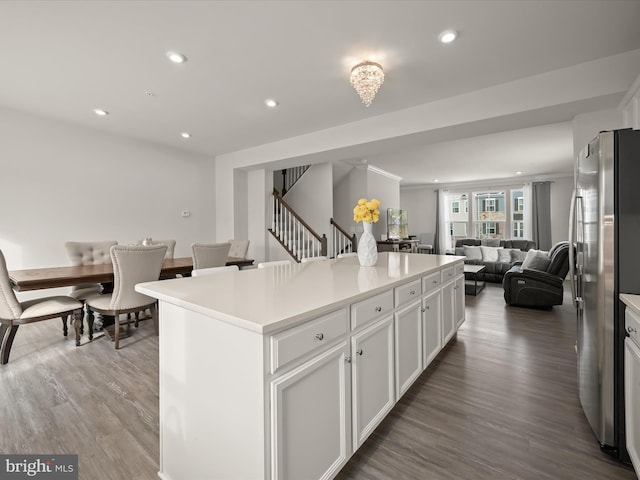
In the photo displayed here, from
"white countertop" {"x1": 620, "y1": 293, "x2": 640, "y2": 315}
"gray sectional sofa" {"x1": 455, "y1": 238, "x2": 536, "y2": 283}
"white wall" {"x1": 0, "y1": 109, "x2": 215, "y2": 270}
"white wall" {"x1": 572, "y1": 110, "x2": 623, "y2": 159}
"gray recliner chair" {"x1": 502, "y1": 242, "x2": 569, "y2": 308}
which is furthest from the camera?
"gray sectional sofa" {"x1": 455, "y1": 238, "x2": 536, "y2": 283}

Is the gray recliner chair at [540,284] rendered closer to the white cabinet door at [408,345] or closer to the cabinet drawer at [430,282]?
the cabinet drawer at [430,282]

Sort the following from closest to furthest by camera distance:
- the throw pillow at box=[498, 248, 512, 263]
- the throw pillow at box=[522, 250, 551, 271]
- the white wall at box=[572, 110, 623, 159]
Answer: the white wall at box=[572, 110, 623, 159], the throw pillow at box=[522, 250, 551, 271], the throw pillow at box=[498, 248, 512, 263]

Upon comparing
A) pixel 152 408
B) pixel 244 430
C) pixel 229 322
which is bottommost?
pixel 152 408

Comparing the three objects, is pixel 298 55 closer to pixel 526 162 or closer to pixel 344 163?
pixel 344 163

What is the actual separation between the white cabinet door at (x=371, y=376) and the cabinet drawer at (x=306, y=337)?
0.16 metres

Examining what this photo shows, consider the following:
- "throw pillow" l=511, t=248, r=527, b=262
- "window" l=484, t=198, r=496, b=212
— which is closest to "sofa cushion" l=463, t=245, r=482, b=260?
"throw pillow" l=511, t=248, r=527, b=262

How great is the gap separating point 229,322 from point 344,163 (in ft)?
21.9

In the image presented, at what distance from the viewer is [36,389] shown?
2.20m

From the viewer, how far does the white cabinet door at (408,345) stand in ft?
5.97

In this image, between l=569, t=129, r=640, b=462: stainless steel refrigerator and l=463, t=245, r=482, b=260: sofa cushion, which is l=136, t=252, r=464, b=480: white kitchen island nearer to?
l=569, t=129, r=640, b=462: stainless steel refrigerator

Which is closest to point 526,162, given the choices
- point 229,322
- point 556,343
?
point 556,343

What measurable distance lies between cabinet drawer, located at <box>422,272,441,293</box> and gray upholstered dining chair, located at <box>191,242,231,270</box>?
93.4 inches

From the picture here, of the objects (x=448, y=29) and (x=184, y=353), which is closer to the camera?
(x=184, y=353)

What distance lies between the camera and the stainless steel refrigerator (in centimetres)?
146
